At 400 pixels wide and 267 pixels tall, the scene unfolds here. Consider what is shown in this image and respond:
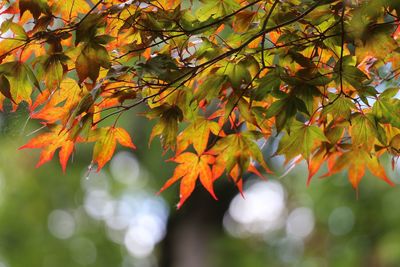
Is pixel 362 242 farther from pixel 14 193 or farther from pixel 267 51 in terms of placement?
pixel 267 51

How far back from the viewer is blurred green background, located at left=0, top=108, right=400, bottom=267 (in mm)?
4379

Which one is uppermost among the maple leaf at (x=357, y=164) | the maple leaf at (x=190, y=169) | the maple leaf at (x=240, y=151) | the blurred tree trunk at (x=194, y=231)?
the maple leaf at (x=240, y=151)

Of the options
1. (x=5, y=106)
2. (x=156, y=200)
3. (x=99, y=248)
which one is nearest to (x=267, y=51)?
(x=5, y=106)

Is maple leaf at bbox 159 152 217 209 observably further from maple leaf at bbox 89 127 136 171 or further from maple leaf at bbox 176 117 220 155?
maple leaf at bbox 89 127 136 171

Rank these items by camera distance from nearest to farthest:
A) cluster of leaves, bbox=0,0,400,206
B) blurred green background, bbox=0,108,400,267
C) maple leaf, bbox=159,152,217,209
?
cluster of leaves, bbox=0,0,400,206
maple leaf, bbox=159,152,217,209
blurred green background, bbox=0,108,400,267

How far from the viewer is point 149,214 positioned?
16.9ft

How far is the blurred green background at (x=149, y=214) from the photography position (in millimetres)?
4379

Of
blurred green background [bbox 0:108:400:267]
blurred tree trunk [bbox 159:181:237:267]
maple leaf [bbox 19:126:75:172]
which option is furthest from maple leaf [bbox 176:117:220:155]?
blurred tree trunk [bbox 159:181:237:267]

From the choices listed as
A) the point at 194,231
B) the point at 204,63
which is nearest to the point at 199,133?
the point at 204,63

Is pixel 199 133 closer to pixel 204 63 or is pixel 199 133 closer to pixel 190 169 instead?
pixel 190 169

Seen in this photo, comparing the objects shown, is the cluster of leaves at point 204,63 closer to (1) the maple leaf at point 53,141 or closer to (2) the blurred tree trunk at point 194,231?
(1) the maple leaf at point 53,141

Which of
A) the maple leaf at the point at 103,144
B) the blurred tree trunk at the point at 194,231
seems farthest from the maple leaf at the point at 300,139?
the blurred tree trunk at the point at 194,231

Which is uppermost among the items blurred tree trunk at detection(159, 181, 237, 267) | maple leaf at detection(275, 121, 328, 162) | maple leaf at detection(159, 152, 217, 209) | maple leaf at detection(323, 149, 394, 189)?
maple leaf at detection(275, 121, 328, 162)

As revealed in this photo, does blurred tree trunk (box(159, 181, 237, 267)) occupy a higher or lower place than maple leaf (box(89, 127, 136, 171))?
lower
